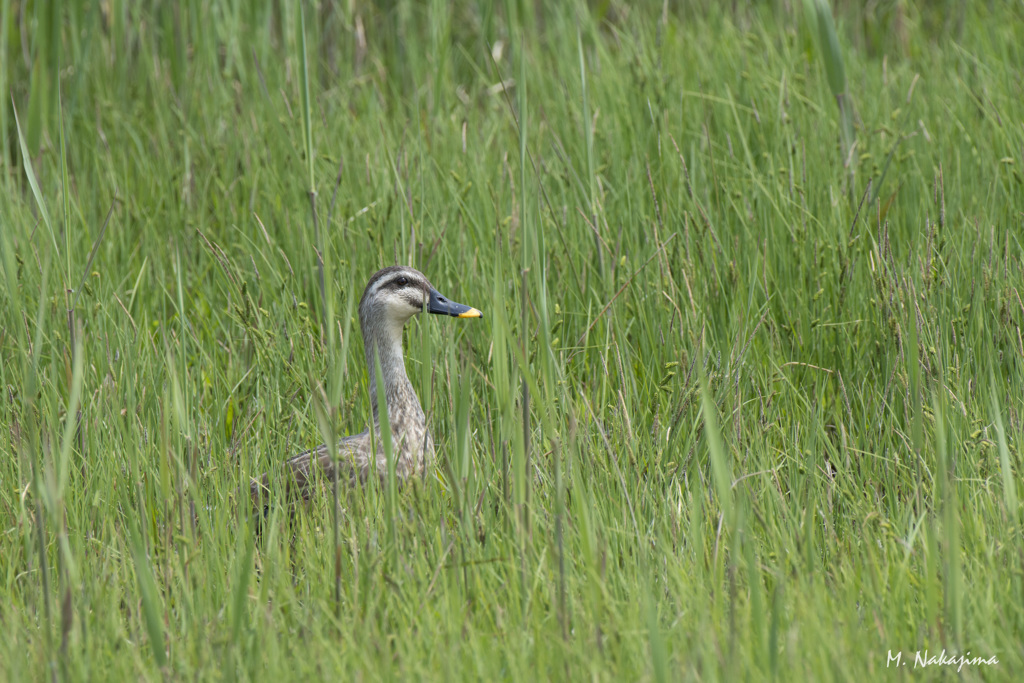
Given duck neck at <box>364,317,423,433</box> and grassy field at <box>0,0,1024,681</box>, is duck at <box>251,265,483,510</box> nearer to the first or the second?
duck neck at <box>364,317,423,433</box>

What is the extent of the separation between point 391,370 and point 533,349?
837mm

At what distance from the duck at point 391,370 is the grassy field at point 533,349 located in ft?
0.36

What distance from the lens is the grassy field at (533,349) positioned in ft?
8.15

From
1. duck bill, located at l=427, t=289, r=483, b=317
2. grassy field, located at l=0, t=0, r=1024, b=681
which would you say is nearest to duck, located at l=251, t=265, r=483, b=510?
duck bill, located at l=427, t=289, r=483, b=317

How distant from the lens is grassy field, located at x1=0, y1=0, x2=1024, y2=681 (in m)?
2.48

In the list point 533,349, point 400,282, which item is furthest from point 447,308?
point 533,349

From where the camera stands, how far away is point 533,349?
3.74m

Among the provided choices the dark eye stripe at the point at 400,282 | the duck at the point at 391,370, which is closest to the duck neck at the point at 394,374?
the duck at the point at 391,370

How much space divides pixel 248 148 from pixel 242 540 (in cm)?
321

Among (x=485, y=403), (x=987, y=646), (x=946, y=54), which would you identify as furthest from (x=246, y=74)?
(x=987, y=646)

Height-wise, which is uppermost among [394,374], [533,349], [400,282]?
[400,282]

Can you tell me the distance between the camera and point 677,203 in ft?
15.6

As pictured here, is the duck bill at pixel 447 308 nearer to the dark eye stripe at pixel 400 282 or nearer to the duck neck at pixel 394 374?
the dark eye stripe at pixel 400 282

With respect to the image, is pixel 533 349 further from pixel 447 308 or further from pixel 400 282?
pixel 400 282
